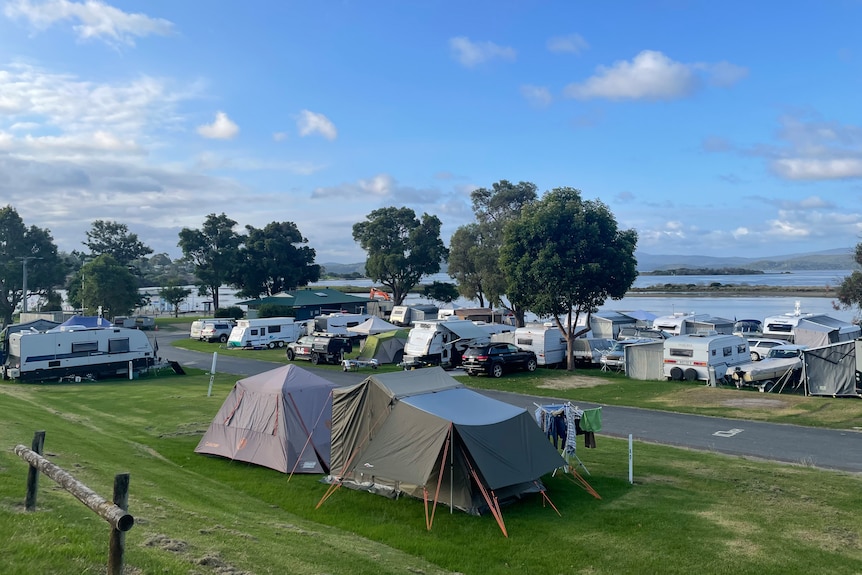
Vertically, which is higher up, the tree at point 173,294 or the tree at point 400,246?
the tree at point 400,246

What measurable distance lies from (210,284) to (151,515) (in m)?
64.1

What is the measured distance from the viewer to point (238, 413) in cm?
1492

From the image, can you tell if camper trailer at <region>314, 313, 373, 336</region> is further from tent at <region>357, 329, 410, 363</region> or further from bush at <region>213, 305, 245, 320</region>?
bush at <region>213, 305, 245, 320</region>

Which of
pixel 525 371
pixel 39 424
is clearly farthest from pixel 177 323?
pixel 39 424

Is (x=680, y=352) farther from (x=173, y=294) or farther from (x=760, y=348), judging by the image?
(x=173, y=294)

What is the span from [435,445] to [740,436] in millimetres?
11087

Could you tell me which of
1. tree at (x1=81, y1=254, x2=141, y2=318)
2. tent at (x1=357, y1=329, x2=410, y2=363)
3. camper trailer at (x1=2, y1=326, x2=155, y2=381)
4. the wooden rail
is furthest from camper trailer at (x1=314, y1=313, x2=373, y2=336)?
the wooden rail

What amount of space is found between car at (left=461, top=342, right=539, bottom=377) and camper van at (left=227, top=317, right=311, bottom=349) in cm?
1756

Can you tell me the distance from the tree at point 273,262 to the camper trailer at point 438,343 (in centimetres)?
3965

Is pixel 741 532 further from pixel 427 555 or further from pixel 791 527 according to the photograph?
pixel 427 555

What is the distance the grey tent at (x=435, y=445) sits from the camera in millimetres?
10648

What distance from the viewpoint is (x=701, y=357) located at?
89.4 feet

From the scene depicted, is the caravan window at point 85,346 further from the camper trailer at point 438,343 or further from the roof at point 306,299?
the roof at point 306,299

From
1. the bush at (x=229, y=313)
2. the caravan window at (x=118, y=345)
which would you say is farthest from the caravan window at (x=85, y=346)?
the bush at (x=229, y=313)
